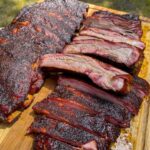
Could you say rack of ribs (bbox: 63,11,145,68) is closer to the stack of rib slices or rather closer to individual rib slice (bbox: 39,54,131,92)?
the stack of rib slices

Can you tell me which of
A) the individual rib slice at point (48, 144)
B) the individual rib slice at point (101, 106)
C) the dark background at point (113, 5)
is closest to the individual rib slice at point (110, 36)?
the individual rib slice at point (101, 106)

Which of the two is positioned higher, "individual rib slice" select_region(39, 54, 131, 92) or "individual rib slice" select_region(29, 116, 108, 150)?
"individual rib slice" select_region(39, 54, 131, 92)

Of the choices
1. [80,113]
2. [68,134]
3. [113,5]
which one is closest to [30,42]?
[80,113]

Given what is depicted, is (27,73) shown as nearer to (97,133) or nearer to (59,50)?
(59,50)

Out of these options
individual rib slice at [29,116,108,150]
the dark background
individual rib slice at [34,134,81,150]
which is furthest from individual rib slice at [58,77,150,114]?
the dark background

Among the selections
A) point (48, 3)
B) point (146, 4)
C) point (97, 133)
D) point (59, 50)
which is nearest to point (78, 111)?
point (97, 133)

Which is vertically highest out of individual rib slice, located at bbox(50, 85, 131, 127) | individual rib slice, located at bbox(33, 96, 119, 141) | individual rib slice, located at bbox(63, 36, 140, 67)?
individual rib slice, located at bbox(63, 36, 140, 67)

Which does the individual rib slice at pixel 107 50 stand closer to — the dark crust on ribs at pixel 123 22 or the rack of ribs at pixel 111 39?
the rack of ribs at pixel 111 39
